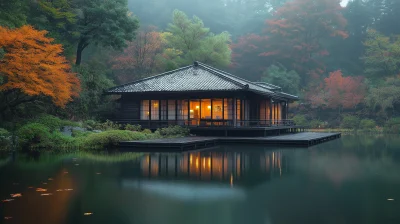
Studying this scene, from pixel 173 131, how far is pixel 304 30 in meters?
34.1

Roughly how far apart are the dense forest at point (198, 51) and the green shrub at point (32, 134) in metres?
1.69

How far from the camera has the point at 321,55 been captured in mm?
54000

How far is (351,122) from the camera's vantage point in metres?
40.7

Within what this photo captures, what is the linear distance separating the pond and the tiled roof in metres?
11.1

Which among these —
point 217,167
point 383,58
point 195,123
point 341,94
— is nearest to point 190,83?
point 195,123

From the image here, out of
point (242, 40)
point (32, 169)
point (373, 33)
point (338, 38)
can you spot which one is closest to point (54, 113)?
point (32, 169)

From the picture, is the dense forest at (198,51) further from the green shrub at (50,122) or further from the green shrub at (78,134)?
the green shrub at (78,134)

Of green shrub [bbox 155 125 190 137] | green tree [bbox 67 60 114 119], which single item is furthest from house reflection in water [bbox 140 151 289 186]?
green tree [bbox 67 60 114 119]

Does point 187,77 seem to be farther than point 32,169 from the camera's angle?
Yes

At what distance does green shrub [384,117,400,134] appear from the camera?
3666 centimetres

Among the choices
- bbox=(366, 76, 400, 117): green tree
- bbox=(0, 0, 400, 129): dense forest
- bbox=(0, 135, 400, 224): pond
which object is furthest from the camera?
bbox=(366, 76, 400, 117): green tree

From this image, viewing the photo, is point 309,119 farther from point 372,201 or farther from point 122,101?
point 372,201

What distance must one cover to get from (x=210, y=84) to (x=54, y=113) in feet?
32.4

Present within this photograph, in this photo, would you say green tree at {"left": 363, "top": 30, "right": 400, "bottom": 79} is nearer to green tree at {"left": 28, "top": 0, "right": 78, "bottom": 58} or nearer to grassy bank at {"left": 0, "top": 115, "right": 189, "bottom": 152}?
green tree at {"left": 28, "top": 0, "right": 78, "bottom": 58}
